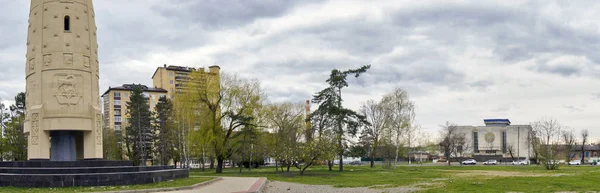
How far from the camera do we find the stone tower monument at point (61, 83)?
977 inches

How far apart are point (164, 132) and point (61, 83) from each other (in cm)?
3101

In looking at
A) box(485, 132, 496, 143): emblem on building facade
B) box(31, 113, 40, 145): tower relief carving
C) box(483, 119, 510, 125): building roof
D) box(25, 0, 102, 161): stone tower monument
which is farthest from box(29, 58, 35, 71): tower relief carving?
box(483, 119, 510, 125): building roof

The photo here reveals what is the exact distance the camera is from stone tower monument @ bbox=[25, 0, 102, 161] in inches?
977

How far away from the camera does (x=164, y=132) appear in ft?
182

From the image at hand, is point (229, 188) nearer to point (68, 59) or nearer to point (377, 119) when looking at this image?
point (68, 59)

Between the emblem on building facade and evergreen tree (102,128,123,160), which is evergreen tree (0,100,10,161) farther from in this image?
the emblem on building facade

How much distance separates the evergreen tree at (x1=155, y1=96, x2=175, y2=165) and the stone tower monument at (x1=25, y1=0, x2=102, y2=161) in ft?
88.2

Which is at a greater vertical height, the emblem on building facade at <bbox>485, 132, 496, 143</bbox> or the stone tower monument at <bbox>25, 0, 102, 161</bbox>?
the stone tower monument at <bbox>25, 0, 102, 161</bbox>

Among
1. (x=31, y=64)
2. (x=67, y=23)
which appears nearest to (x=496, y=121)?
(x=67, y=23)

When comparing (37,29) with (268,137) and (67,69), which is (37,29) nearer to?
(67,69)

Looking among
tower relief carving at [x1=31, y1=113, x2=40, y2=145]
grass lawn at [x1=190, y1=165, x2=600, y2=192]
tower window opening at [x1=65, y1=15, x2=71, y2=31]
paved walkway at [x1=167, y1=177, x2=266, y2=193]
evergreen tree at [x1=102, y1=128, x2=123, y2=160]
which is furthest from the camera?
evergreen tree at [x1=102, y1=128, x2=123, y2=160]

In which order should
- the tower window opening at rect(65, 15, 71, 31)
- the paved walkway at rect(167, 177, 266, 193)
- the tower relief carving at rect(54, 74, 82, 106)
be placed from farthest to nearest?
the tower window opening at rect(65, 15, 71, 31)
the tower relief carving at rect(54, 74, 82, 106)
the paved walkway at rect(167, 177, 266, 193)

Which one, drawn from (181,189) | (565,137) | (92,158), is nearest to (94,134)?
(92,158)

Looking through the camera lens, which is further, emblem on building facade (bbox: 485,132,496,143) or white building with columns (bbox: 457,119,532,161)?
emblem on building facade (bbox: 485,132,496,143)
